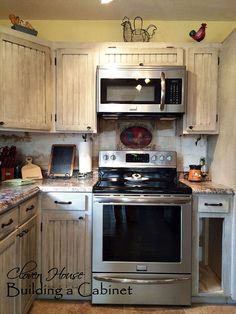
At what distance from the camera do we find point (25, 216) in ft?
5.82

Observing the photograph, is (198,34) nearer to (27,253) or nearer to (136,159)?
(136,159)

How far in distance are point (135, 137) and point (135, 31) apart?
0.99 metres

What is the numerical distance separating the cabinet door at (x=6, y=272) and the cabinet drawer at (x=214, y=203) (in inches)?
53.4

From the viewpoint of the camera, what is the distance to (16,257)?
1627 mm

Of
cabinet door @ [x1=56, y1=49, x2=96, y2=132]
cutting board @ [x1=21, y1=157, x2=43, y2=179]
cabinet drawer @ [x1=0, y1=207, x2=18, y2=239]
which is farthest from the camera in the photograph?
cutting board @ [x1=21, y1=157, x2=43, y2=179]

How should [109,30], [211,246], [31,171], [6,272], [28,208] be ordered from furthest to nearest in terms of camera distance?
[109,30]
[31,171]
[211,246]
[28,208]
[6,272]

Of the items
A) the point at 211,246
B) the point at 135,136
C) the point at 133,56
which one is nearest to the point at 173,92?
the point at 133,56

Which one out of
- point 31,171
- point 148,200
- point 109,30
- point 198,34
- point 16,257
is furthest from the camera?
point 109,30

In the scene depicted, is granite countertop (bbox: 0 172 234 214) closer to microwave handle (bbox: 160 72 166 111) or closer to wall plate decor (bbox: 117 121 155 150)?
wall plate decor (bbox: 117 121 155 150)

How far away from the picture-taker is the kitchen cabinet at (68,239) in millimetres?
2039

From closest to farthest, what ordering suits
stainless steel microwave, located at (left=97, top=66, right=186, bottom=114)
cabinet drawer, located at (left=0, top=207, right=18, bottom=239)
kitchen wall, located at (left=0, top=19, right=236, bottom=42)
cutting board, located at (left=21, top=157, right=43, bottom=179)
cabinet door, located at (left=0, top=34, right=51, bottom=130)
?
cabinet drawer, located at (left=0, top=207, right=18, bottom=239), cabinet door, located at (left=0, top=34, right=51, bottom=130), stainless steel microwave, located at (left=97, top=66, right=186, bottom=114), cutting board, located at (left=21, top=157, right=43, bottom=179), kitchen wall, located at (left=0, top=19, right=236, bottom=42)

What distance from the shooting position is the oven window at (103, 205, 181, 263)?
1.99 meters

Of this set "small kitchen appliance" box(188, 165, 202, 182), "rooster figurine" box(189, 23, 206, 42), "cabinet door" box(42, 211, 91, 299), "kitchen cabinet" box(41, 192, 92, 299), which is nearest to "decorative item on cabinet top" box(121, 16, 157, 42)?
"rooster figurine" box(189, 23, 206, 42)

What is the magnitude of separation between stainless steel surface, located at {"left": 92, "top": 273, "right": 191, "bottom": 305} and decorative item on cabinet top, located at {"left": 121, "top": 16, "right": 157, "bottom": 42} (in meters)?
2.07
